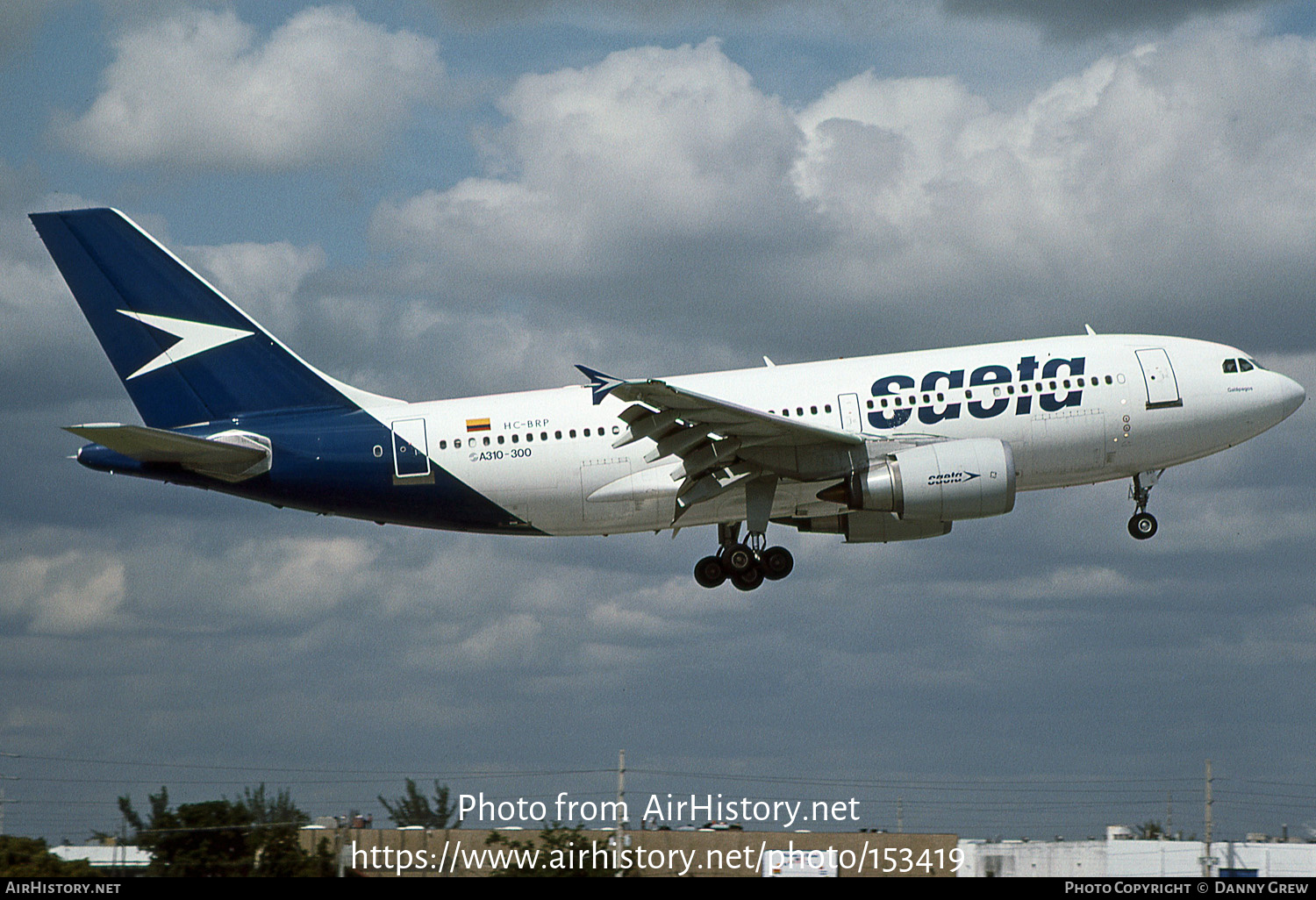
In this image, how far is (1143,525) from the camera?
37.8 metres

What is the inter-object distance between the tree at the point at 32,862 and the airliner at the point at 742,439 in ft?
29.7

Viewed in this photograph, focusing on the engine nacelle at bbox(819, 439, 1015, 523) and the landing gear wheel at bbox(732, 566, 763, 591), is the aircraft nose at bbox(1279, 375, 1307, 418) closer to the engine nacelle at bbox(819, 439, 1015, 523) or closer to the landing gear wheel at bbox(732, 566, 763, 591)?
the engine nacelle at bbox(819, 439, 1015, 523)

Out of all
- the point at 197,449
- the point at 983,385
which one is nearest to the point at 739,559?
the point at 983,385

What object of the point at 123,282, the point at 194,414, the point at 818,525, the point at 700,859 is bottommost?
the point at 700,859

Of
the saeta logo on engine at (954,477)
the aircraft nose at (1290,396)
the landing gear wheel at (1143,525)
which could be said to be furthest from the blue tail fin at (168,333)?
the aircraft nose at (1290,396)

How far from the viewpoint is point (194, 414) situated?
3750 cm

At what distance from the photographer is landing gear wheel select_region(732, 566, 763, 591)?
38.4 meters

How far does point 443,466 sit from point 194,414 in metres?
7.16

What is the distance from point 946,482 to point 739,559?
6.98m

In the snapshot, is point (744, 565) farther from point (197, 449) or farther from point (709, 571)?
point (197, 449)

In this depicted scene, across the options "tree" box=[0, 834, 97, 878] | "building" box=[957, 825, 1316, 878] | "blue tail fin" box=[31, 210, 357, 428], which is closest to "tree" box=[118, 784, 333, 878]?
"tree" box=[0, 834, 97, 878]
